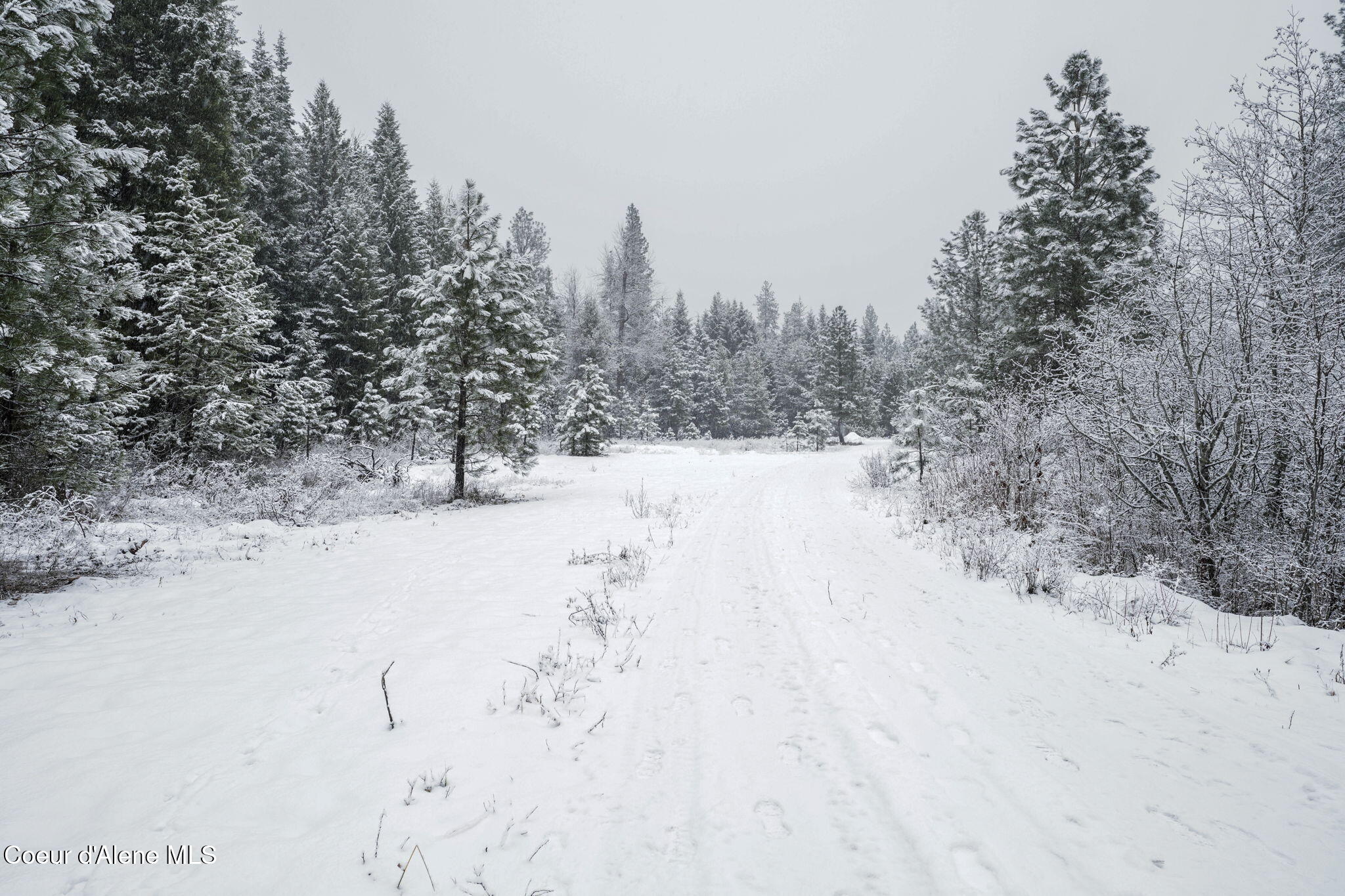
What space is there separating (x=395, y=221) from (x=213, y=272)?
16924 millimetres

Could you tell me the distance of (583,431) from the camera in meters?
28.9

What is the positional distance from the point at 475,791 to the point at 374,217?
3254cm

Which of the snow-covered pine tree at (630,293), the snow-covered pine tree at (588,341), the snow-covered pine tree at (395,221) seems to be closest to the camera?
the snow-covered pine tree at (395,221)

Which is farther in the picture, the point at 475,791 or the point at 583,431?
the point at 583,431

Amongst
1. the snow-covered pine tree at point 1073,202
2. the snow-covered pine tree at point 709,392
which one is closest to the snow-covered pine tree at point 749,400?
the snow-covered pine tree at point 709,392

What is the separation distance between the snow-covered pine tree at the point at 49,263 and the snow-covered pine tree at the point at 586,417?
20567 millimetres

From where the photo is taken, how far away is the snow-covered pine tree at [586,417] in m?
29.0

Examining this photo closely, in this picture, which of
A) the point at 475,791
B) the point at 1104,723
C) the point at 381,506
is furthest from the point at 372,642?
the point at 381,506

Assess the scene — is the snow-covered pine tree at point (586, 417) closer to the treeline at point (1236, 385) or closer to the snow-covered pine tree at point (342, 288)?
the snow-covered pine tree at point (342, 288)

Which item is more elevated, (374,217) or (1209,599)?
(374,217)

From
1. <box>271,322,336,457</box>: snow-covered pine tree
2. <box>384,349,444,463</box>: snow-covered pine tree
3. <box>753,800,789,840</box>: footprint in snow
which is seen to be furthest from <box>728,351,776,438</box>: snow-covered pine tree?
<box>753,800,789,840</box>: footprint in snow

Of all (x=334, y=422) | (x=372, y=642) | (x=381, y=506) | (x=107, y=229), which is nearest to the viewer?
(x=372, y=642)

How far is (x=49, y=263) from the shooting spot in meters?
7.38

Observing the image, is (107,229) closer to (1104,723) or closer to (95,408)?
(95,408)
